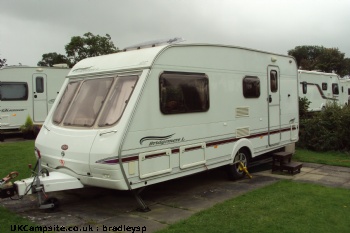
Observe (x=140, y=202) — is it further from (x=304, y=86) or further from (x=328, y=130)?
(x=304, y=86)

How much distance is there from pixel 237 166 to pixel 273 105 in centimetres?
194

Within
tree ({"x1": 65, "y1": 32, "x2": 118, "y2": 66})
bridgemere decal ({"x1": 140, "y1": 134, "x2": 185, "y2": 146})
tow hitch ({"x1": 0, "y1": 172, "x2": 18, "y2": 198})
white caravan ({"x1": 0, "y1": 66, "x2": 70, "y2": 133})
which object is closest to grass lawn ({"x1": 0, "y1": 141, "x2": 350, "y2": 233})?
tow hitch ({"x1": 0, "y1": 172, "x2": 18, "y2": 198})

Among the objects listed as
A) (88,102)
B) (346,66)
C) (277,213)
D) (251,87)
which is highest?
(346,66)

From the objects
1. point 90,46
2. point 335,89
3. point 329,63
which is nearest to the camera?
point 335,89

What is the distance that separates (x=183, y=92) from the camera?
21.2 ft

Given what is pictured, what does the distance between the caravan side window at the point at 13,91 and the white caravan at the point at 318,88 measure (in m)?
12.8

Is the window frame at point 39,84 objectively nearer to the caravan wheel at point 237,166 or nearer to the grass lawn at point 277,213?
the grass lawn at point 277,213

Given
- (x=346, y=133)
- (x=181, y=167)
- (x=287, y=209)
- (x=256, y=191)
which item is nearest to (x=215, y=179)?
(x=256, y=191)

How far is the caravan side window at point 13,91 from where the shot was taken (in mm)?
14312

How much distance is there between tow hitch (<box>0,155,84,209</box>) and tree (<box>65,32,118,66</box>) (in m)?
28.4

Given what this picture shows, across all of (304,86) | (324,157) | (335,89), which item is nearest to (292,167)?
A: (324,157)

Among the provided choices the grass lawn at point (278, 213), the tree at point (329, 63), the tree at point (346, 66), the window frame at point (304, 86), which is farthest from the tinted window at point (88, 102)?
the tree at point (346, 66)

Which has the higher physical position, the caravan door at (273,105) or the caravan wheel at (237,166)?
the caravan door at (273,105)

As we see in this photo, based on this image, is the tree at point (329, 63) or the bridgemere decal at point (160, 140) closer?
the bridgemere decal at point (160, 140)
